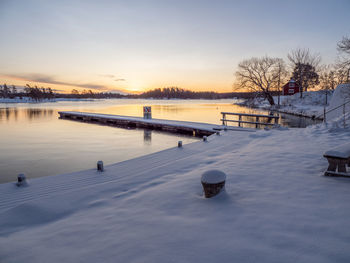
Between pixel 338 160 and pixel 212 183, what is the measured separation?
3.06 meters

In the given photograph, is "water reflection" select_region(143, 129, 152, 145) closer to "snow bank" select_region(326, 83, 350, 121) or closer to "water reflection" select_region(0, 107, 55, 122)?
"snow bank" select_region(326, 83, 350, 121)

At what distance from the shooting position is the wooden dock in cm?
1821

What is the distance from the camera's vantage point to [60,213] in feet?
13.9

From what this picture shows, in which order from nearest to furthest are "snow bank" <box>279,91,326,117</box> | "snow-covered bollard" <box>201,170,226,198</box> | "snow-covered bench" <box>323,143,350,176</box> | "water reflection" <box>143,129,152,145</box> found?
"snow-covered bollard" <box>201,170,226,198</box>
"snow-covered bench" <box>323,143,350,176</box>
"water reflection" <box>143,129,152,145</box>
"snow bank" <box>279,91,326,117</box>

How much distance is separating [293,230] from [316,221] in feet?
1.51

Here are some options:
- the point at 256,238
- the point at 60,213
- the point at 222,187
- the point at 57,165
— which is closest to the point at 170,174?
the point at 222,187

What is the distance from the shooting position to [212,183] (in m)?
4.04

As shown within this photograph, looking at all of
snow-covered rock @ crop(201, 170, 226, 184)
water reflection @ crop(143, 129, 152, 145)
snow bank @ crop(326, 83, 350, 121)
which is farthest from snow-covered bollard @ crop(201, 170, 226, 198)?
snow bank @ crop(326, 83, 350, 121)

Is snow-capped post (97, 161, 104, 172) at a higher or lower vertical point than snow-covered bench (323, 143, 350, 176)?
lower

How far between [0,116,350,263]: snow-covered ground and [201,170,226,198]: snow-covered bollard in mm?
147

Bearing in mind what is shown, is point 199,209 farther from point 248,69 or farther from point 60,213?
point 248,69

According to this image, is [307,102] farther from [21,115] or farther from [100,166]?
[21,115]

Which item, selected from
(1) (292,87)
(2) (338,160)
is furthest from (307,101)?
(2) (338,160)

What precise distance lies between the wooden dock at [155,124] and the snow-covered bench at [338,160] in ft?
34.1
